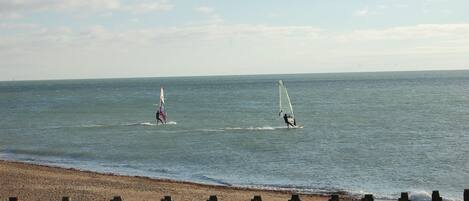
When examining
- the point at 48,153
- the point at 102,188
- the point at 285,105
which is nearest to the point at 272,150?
the point at 48,153

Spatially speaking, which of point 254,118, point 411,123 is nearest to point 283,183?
point 411,123

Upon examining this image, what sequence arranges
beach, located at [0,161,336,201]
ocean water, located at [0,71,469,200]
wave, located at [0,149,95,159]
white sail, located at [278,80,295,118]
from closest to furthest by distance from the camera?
beach, located at [0,161,336,201], ocean water, located at [0,71,469,200], wave, located at [0,149,95,159], white sail, located at [278,80,295,118]

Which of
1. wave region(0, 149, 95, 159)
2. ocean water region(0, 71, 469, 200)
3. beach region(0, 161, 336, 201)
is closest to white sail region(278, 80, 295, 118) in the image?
ocean water region(0, 71, 469, 200)

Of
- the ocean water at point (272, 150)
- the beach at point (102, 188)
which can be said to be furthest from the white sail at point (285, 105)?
the beach at point (102, 188)

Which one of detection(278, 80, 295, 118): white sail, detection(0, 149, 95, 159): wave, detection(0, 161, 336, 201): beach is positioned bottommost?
detection(0, 149, 95, 159): wave

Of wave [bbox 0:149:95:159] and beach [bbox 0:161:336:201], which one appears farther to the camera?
wave [bbox 0:149:95:159]

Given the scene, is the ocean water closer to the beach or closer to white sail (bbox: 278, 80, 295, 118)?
white sail (bbox: 278, 80, 295, 118)

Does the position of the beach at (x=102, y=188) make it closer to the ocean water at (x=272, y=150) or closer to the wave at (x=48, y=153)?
the ocean water at (x=272, y=150)

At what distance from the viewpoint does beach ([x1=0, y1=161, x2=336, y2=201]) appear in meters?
20.1

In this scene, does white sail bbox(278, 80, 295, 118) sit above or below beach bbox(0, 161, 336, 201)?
above

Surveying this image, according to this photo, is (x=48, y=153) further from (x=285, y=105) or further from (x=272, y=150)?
(x=285, y=105)

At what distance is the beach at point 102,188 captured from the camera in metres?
20.1

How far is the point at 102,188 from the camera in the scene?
71.7ft

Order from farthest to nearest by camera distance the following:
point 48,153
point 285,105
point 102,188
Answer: point 285,105
point 48,153
point 102,188
